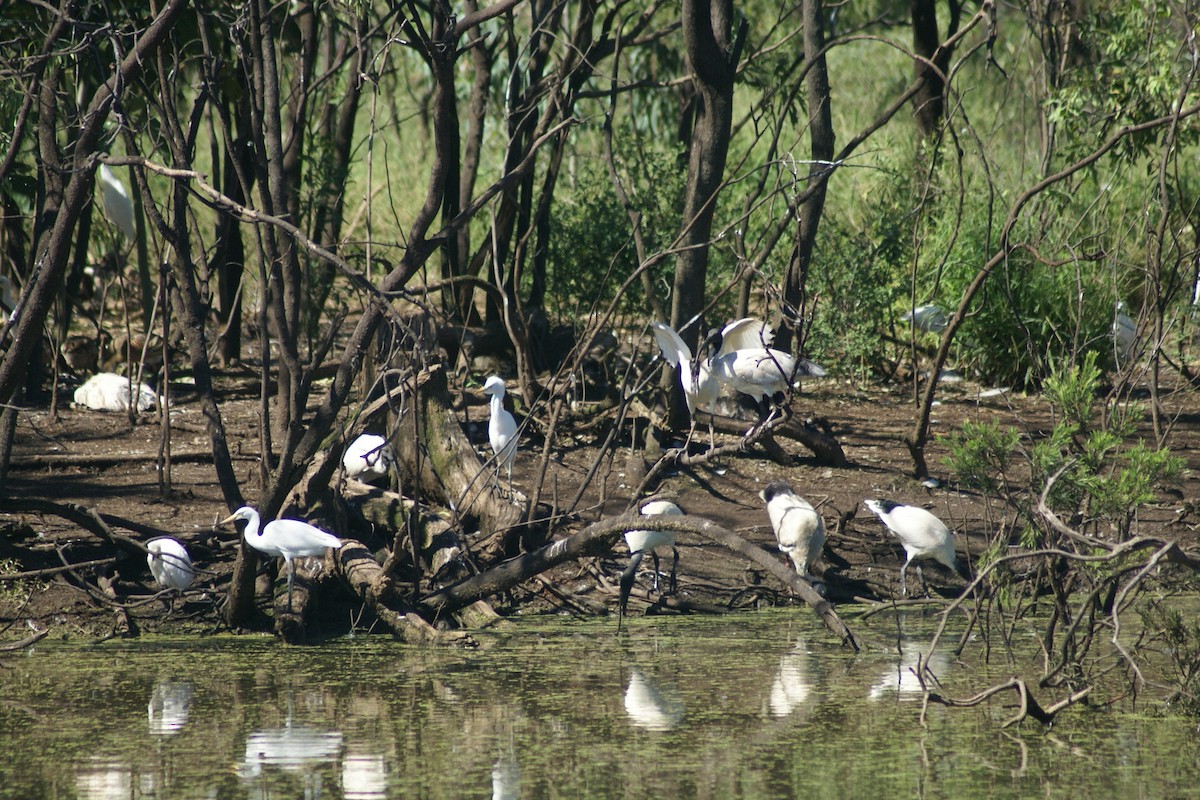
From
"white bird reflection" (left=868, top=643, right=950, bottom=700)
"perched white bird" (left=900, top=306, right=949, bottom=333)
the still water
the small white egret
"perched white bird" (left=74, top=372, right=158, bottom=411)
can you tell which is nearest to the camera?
the still water

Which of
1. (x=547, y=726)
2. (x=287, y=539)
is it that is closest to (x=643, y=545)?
(x=287, y=539)

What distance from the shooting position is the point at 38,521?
23.7 feet

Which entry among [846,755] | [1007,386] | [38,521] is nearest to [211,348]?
[38,521]

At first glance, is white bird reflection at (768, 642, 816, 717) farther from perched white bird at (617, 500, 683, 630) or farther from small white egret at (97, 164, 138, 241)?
small white egret at (97, 164, 138, 241)

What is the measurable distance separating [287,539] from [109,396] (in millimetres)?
4281

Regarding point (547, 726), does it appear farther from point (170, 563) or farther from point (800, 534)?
point (800, 534)

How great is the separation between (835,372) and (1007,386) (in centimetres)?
137

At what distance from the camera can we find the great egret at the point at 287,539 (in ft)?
19.8

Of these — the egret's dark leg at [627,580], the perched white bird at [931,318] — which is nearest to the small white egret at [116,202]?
the egret's dark leg at [627,580]

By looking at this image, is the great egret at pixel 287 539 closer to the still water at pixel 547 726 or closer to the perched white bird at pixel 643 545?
the still water at pixel 547 726

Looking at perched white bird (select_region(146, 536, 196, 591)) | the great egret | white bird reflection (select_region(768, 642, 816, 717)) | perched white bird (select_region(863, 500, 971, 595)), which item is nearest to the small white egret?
perched white bird (select_region(146, 536, 196, 591))

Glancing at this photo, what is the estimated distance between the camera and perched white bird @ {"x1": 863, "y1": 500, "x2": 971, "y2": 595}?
7.07 m

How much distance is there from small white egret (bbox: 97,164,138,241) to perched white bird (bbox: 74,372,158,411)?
106cm

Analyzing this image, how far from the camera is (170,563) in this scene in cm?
634
